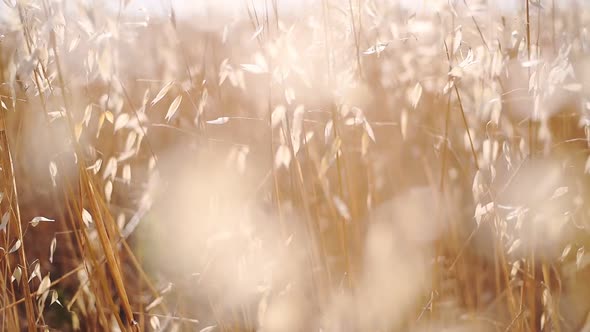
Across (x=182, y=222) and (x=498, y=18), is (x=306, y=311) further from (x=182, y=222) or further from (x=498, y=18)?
(x=498, y=18)

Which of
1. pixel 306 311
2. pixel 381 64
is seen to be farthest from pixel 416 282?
pixel 381 64

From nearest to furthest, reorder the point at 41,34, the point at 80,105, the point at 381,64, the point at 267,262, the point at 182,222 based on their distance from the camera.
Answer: the point at 41,34
the point at 267,262
the point at 80,105
the point at 182,222
the point at 381,64

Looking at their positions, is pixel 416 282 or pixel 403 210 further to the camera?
pixel 403 210

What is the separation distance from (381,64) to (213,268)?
3.83ft

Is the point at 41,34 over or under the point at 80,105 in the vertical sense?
over

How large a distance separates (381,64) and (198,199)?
1.07 metres

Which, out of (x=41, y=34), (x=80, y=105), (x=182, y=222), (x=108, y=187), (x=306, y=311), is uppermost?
(x=41, y=34)

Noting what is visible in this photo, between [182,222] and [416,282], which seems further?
[182,222]

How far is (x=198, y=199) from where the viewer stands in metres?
0.95

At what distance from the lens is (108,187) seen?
2.75 ft

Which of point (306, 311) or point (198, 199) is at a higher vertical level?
point (198, 199)

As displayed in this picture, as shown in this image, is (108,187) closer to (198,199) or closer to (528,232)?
(198,199)

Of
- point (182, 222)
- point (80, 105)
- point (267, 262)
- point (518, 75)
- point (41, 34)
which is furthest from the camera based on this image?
point (518, 75)

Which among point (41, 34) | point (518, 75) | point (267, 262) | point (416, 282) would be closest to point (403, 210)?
point (416, 282)
